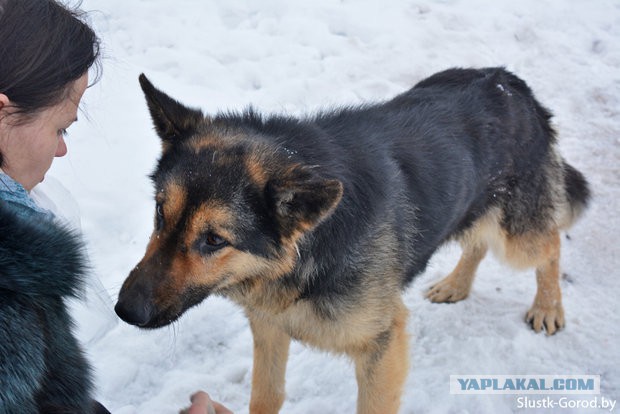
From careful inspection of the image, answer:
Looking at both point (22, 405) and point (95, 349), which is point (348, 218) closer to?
point (22, 405)

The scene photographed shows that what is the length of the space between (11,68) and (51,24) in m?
0.30

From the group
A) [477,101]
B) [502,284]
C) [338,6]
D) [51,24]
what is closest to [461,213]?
[477,101]

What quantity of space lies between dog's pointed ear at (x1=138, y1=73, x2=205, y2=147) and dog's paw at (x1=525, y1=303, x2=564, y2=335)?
3189mm

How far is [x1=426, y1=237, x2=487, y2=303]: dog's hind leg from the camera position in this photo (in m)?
4.85

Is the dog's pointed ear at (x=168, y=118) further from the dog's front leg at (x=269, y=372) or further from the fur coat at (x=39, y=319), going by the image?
the dog's front leg at (x=269, y=372)

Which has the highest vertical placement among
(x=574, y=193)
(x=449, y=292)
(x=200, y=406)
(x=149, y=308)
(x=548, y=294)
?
(x=149, y=308)

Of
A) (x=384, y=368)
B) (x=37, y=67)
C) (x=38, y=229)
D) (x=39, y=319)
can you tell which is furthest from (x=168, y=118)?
(x=384, y=368)

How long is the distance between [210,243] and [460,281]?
9.67 ft

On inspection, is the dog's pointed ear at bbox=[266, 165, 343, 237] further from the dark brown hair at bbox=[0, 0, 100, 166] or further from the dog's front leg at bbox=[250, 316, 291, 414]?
the dog's front leg at bbox=[250, 316, 291, 414]

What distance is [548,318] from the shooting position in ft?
15.0

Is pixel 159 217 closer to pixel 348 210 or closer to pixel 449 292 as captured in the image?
pixel 348 210

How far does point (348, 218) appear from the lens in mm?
2926

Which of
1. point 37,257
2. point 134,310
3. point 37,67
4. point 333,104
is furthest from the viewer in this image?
point 333,104

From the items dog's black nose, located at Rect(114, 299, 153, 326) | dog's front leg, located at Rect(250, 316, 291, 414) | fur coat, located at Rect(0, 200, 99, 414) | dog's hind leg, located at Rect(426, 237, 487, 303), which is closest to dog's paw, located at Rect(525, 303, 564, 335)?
dog's hind leg, located at Rect(426, 237, 487, 303)
